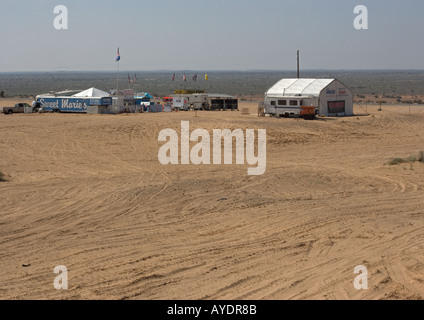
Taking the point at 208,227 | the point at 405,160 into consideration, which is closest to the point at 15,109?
the point at 405,160

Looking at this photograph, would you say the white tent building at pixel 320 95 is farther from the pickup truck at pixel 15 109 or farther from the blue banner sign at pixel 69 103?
the pickup truck at pixel 15 109

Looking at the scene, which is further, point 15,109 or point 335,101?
point 15,109

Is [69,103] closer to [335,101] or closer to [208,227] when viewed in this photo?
[335,101]

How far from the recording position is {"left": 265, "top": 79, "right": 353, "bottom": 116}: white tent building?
51.1 metres

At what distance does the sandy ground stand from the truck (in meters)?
18.0

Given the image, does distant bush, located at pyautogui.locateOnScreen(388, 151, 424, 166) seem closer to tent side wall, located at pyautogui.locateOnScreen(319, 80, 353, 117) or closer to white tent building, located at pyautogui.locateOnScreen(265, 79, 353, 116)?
white tent building, located at pyautogui.locateOnScreen(265, 79, 353, 116)

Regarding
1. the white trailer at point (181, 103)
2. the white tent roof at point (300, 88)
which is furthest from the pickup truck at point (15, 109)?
the white tent roof at point (300, 88)

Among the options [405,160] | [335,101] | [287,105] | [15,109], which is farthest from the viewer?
[15,109]

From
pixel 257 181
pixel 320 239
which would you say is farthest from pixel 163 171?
pixel 320 239

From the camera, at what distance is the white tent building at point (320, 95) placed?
2010 inches

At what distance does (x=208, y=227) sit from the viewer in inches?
610

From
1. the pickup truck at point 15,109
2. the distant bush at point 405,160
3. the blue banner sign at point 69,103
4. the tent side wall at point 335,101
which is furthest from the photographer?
the pickup truck at point 15,109

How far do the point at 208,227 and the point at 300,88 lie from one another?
3937 cm

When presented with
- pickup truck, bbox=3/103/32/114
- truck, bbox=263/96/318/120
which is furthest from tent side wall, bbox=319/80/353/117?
pickup truck, bbox=3/103/32/114
